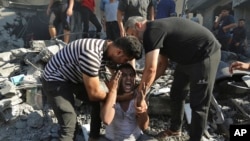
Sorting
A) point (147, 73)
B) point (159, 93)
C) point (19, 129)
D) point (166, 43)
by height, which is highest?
point (166, 43)

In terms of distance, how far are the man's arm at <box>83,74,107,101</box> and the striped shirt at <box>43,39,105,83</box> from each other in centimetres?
5

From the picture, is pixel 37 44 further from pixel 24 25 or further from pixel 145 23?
pixel 24 25

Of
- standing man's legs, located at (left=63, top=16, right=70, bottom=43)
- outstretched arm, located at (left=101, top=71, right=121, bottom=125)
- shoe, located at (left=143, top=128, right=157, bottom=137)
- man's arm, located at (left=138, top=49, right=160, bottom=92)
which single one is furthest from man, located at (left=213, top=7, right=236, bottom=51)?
outstretched arm, located at (left=101, top=71, right=121, bottom=125)

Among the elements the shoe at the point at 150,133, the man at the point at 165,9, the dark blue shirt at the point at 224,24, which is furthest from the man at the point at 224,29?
the shoe at the point at 150,133

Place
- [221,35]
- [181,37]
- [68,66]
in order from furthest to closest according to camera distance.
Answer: [221,35] → [181,37] → [68,66]

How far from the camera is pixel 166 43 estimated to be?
4.00m

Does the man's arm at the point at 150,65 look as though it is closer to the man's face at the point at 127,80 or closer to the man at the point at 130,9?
the man's face at the point at 127,80

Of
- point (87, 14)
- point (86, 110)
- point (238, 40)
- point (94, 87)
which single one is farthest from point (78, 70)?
→ point (238, 40)

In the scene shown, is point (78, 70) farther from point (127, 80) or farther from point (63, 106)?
point (127, 80)

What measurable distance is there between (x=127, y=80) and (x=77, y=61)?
2.38ft

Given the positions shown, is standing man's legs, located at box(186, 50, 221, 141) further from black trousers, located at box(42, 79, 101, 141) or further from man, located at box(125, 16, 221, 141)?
black trousers, located at box(42, 79, 101, 141)

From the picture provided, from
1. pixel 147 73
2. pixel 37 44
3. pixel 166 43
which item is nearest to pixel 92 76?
pixel 147 73

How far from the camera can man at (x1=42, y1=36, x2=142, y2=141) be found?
3.40 meters

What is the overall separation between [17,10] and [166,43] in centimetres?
1032
